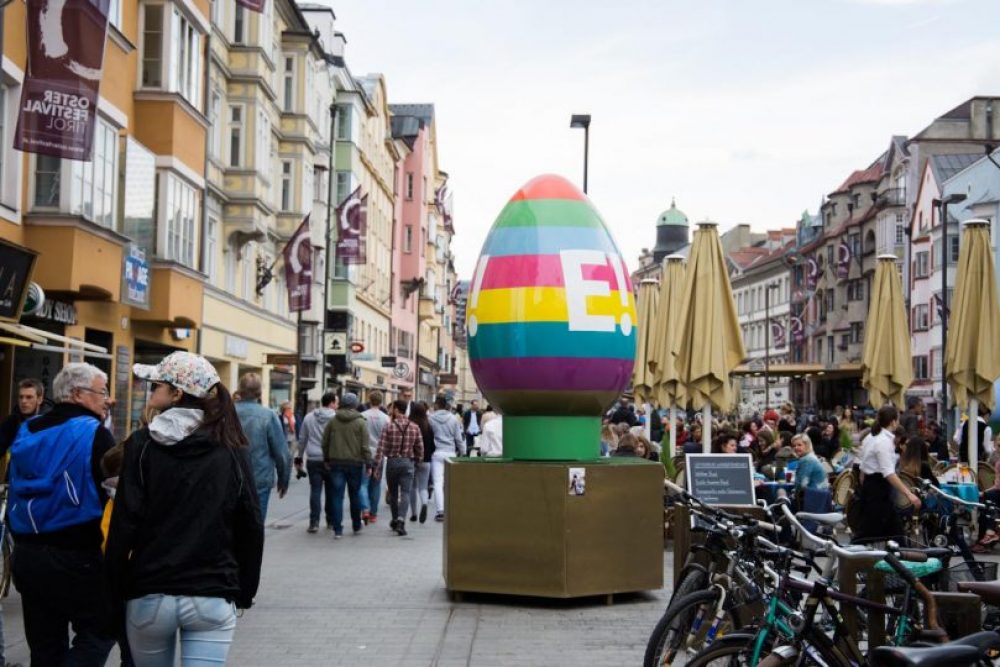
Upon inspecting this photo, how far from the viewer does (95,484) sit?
6.33 m

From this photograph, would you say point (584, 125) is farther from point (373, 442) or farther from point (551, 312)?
point (551, 312)

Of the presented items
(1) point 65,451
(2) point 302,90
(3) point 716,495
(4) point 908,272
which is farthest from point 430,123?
(1) point 65,451

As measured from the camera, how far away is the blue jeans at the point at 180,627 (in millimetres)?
4914

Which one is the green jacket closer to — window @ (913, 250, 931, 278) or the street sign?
the street sign

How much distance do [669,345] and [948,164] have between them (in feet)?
171

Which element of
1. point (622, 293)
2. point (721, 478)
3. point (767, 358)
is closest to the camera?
point (622, 293)

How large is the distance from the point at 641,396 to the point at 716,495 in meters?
17.0

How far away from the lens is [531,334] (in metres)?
11.3

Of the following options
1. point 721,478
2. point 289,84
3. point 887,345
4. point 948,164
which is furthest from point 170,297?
point 948,164

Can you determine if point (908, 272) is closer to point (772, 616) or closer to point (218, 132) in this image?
point (218, 132)

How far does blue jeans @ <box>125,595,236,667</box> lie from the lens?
4.91 metres

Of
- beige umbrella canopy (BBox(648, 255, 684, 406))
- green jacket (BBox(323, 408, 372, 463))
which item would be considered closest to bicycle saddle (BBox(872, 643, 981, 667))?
green jacket (BBox(323, 408, 372, 463))

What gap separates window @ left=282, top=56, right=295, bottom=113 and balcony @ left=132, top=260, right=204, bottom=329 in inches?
614

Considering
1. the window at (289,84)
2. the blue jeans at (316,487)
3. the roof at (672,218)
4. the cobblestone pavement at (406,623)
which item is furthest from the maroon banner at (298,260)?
the roof at (672,218)
